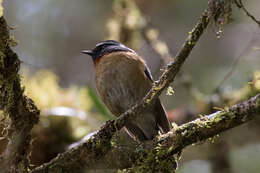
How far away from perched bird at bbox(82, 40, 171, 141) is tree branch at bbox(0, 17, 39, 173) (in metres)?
1.55

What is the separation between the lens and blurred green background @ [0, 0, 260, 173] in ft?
19.2

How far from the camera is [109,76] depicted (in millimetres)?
4855

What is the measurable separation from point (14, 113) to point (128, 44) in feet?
13.5

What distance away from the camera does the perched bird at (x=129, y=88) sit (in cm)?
465

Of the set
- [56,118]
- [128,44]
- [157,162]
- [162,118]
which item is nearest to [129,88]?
[162,118]

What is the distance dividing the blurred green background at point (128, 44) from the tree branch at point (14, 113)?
2.17 meters

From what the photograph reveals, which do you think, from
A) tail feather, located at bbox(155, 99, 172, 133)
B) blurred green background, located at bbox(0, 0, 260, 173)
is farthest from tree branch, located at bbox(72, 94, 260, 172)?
blurred green background, located at bbox(0, 0, 260, 173)

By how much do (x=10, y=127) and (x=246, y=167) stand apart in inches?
243

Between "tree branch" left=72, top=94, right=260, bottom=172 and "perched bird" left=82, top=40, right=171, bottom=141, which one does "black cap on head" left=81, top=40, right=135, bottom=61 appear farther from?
"tree branch" left=72, top=94, right=260, bottom=172

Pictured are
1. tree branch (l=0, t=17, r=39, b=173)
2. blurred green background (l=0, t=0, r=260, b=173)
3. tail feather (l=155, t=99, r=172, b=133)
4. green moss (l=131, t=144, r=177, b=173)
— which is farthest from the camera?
blurred green background (l=0, t=0, r=260, b=173)

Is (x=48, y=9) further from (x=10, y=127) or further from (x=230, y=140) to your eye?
(x=10, y=127)

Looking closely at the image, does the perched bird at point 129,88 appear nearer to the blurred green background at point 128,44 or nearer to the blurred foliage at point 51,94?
the blurred green background at point 128,44

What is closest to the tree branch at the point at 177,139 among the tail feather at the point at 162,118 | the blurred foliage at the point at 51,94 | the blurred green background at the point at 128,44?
the tail feather at the point at 162,118

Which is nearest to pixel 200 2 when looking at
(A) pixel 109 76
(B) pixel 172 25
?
(B) pixel 172 25
